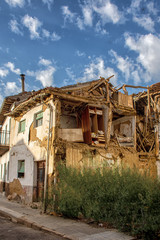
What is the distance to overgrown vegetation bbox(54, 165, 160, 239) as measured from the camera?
20.1 feet

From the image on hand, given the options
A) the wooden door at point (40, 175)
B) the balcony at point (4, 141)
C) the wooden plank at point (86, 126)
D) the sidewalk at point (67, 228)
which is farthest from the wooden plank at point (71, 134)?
the balcony at point (4, 141)

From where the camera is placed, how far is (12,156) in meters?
16.1

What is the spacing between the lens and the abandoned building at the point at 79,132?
1225 centimetres

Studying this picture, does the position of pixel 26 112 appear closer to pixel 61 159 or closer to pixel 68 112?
pixel 68 112

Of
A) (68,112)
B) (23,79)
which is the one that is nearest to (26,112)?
(68,112)

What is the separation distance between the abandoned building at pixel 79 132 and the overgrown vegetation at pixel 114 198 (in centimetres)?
238

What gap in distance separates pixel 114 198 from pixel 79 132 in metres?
6.39

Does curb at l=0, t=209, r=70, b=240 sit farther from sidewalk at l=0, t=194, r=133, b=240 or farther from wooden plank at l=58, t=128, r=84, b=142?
wooden plank at l=58, t=128, r=84, b=142

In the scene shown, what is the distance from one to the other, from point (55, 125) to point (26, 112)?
4127 mm

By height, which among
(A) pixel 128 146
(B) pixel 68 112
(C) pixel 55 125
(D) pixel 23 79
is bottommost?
(A) pixel 128 146

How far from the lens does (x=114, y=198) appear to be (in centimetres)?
728

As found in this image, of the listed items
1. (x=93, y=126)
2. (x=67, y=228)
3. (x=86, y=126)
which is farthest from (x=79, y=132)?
(x=67, y=228)

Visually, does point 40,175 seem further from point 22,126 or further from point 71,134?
point 22,126

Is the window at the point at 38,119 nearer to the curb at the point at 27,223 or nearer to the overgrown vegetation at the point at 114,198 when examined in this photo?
the overgrown vegetation at the point at 114,198
